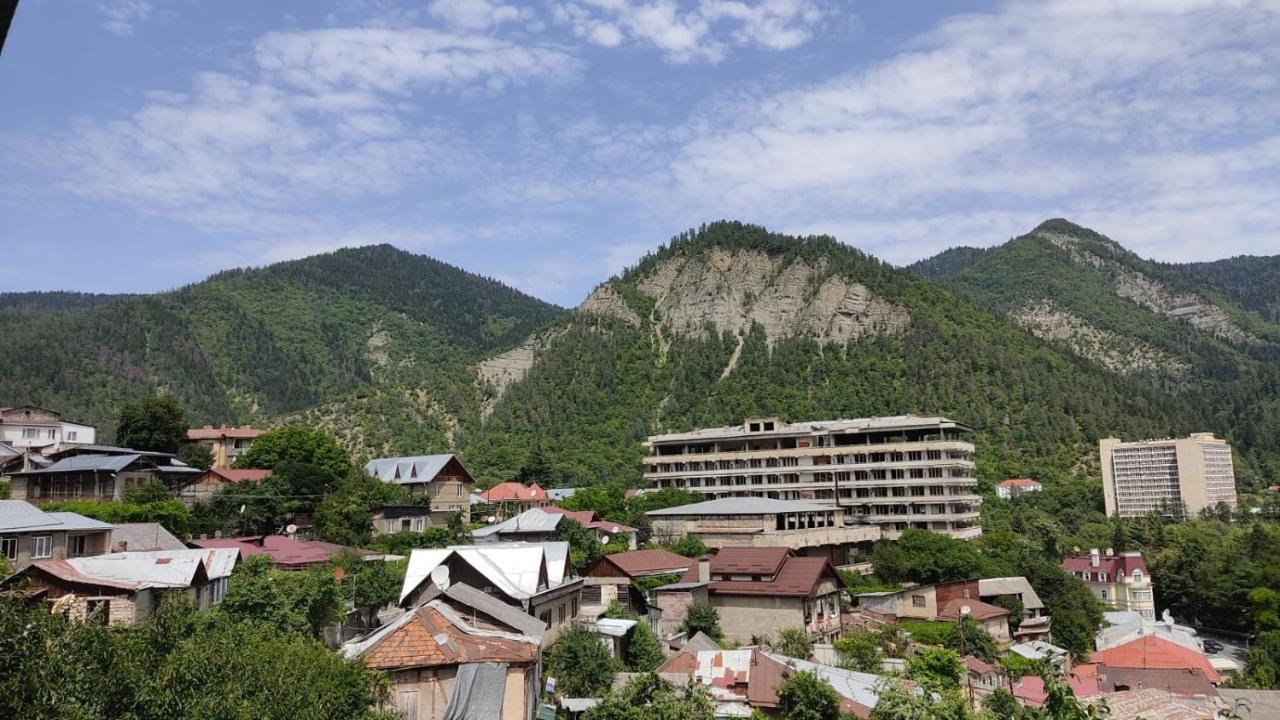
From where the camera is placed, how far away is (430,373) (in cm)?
17025

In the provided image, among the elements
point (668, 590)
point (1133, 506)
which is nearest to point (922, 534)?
point (668, 590)

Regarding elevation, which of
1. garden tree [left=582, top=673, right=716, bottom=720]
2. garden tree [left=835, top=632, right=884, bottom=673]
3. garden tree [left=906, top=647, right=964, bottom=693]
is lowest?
garden tree [left=835, top=632, right=884, bottom=673]

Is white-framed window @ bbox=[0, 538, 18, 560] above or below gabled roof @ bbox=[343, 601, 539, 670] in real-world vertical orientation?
above

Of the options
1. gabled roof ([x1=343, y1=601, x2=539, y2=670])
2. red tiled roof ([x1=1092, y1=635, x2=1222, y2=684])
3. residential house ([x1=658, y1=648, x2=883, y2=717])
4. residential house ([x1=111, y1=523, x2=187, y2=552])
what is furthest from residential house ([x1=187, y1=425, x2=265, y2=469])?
red tiled roof ([x1=1092, y1=635, x2=1222, y2=684])

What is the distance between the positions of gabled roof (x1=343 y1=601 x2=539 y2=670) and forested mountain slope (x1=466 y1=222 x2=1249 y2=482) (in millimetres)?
75015

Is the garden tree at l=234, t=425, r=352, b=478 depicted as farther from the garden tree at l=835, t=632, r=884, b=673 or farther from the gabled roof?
the gabled roof

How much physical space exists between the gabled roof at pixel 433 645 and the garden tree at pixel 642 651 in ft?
32.5

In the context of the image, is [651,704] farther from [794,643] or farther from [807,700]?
[794,643]

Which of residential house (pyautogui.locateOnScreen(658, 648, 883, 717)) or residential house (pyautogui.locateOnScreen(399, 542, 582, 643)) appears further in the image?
residential house (pyautogui.locateOnScreen(399, 542, 582, 643))

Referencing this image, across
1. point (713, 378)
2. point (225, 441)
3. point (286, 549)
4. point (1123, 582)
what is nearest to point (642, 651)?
point (286, 549)

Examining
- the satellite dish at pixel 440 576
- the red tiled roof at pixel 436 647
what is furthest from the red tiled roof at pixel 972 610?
the red tiled roof at pixel 436 647

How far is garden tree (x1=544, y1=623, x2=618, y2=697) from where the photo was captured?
35.1m

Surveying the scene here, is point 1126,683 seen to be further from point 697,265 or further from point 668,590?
point 697,265

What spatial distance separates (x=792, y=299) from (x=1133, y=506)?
66311 millimetres
